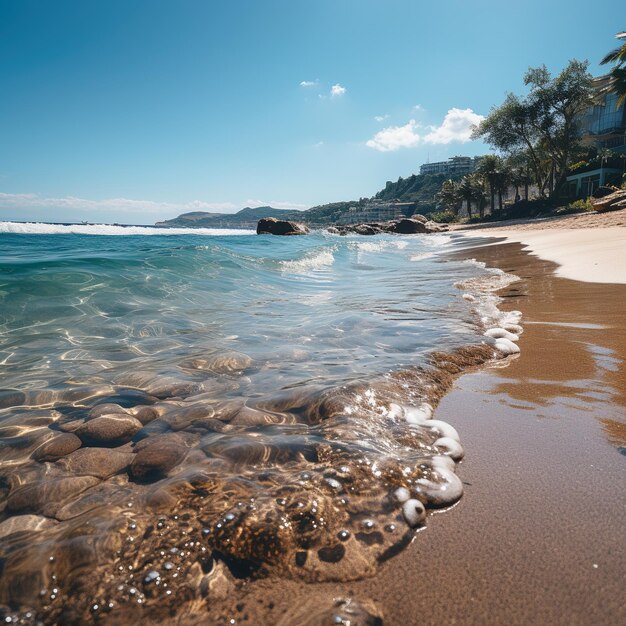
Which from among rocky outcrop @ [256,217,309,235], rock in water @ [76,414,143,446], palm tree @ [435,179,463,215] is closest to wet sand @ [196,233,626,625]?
rock in water @ [76,414,143,446]

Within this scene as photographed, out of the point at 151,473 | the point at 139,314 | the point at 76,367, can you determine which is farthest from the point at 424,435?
the point at 139,314

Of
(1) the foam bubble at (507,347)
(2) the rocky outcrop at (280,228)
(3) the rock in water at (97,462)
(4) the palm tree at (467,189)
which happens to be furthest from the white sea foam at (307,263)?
(4) the palm tree at (467,189)

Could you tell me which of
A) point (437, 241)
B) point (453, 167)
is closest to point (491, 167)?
point (437, 241)

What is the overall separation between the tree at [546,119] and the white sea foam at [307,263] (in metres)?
37.0

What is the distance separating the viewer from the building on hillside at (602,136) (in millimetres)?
37344

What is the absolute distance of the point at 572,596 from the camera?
106cm

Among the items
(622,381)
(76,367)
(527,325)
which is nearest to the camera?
(622,381)

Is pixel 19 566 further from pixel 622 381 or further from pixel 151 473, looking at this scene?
pixel 622 381

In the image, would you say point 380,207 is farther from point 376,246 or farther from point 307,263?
point 307,263

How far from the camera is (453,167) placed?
158 meters

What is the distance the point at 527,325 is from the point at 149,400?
12.5 ft

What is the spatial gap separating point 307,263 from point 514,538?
12206 millimetres

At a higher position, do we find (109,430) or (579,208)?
(579,208)

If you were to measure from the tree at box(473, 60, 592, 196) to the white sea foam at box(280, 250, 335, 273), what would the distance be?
121 feet
